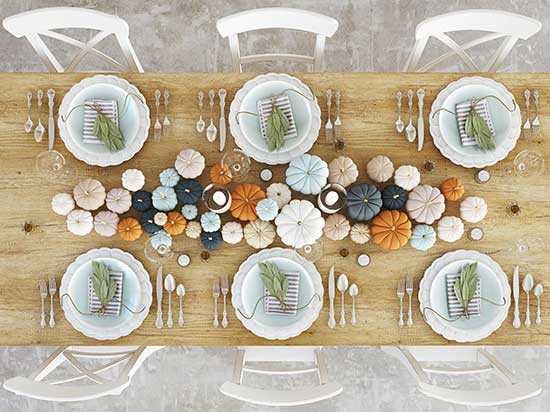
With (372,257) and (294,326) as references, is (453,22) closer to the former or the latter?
(372,257)

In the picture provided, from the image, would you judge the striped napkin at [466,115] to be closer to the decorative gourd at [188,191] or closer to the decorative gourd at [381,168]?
the decorative gourd at [381,168]

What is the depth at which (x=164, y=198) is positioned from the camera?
2.24 metres

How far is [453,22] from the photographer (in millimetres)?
2340

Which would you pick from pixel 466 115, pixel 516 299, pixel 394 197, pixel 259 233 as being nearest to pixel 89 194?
pixel 259 233

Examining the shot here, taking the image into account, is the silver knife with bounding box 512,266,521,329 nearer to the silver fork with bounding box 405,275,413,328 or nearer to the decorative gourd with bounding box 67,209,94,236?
the silver fork with bounding box 405,275,413,328

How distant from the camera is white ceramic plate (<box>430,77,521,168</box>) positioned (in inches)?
90.8

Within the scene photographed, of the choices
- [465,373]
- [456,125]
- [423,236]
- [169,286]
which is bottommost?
[465,373]

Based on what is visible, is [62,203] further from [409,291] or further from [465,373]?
[465,373]

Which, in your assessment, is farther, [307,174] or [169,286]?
[169,286]

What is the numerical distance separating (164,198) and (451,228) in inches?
43.4

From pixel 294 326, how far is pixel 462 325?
65 centimetres

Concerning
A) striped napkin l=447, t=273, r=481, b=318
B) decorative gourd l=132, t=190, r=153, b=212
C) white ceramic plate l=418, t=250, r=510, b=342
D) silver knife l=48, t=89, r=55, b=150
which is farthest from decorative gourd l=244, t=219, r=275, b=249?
silver knife l=48, t=89, r=55, b=150

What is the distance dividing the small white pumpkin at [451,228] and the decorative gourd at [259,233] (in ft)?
2.14

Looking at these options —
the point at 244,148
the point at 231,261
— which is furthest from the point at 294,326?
the point at 244,148
